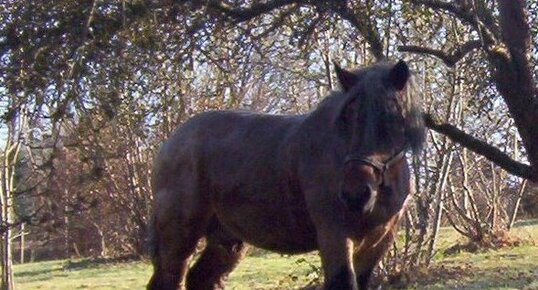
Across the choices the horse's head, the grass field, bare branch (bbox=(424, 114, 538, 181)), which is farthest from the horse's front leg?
the grass field

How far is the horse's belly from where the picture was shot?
5.64 meters

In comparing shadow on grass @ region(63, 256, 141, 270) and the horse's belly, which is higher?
shadow on grass @ region(63, 256, 141, 270)

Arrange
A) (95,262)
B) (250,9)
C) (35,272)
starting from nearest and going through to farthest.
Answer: (250,9)
(35,272)
(95,262)

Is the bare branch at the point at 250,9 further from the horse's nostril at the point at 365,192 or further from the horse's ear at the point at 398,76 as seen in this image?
the horse's nostril at the point at 365,192

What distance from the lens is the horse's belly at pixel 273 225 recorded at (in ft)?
18.5

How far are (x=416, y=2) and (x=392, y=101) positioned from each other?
3438 millimetres

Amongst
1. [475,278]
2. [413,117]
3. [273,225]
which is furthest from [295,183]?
[475,278]

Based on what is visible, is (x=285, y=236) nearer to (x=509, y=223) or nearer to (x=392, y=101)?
(x=392, y=101)

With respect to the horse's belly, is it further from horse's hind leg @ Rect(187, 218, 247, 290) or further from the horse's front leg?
horse's hind leg @ Rect(187, 218, 247, 290)

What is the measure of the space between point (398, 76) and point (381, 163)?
0.52 meters

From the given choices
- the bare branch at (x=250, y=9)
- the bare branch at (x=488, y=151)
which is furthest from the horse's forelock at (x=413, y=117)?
the bare branch at (x=250, y=9)

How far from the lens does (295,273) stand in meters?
17.1

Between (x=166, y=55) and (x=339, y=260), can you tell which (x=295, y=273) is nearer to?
(x=166, y=55)

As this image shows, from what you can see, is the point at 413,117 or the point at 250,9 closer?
the point at 413,117
